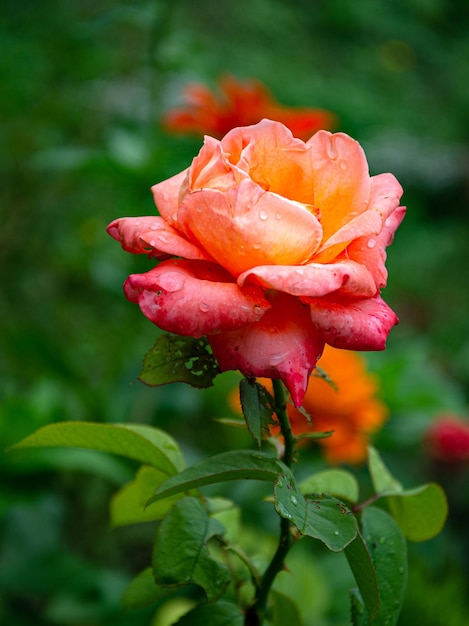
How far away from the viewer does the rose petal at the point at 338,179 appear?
501mm

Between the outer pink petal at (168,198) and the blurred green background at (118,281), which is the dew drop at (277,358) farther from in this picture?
the blurred green background at (118,281)

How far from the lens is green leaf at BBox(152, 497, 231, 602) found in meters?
0.47

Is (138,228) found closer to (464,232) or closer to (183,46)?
(183,46)

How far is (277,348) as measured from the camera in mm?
443

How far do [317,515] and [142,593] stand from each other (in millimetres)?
192

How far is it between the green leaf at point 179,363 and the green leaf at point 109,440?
7cm

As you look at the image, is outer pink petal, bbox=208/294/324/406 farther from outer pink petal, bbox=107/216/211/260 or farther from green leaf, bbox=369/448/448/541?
green leaf, bbox=369/448/448/541

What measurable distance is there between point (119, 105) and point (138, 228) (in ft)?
11.0

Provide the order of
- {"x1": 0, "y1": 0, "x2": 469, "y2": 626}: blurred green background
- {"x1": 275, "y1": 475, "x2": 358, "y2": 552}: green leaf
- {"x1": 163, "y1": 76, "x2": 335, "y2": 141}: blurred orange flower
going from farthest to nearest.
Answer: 1. {"x1": 163, "y1": 76, "x2": 335, "y2": 141}: blurred orange flower
2. {"x1": 0, "y1": 0, "x2": 469, "y2": 626}: blurred green background
3. {"x1": 275, "y1": 475, "x2": 358, "y2": 552}: green leaf

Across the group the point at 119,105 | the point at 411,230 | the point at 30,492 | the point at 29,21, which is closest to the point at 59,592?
the point at 30,492

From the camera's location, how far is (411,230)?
3924 millimetres

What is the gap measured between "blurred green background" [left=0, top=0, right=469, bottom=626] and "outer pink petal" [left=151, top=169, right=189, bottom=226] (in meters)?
0.76

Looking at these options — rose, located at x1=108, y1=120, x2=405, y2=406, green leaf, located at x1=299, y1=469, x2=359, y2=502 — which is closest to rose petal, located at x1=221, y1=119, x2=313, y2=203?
rose, located at x1=108, y1=120, x2=405, y2=406

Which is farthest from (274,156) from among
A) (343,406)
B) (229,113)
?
(229,113)
